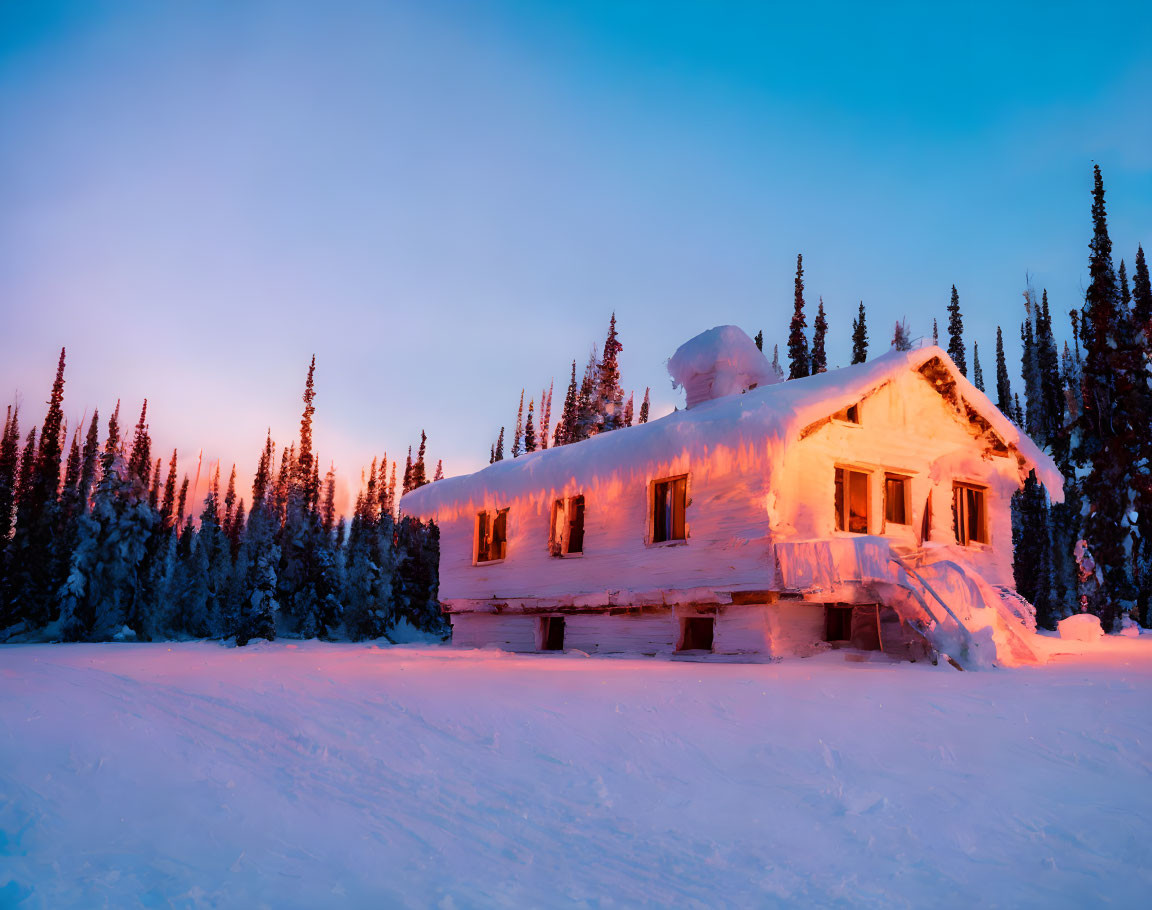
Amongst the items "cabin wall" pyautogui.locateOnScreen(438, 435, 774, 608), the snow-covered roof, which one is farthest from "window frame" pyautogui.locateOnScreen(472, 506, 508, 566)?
the snow-covered roof

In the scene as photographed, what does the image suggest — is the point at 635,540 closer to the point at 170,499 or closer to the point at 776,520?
the point at 776,520

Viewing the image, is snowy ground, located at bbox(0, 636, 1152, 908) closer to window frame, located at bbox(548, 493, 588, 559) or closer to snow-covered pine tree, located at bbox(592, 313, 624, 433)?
window frame, located at bbox(548, 493, 588, 559)

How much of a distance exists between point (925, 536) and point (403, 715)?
45.0 feet

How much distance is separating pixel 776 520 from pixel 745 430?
1.78 metres

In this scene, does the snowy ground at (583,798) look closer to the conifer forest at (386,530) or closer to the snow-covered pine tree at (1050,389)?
the conifer forest at (386,530)

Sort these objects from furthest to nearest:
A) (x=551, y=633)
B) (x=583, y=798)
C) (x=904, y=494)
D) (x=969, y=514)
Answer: (x=551, y=633) < (x=969, y=514) < (x=904, y=494) < (x=583, y=798)

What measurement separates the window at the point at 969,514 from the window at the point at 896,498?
6.21ft

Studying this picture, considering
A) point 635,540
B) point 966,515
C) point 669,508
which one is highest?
point 966,515

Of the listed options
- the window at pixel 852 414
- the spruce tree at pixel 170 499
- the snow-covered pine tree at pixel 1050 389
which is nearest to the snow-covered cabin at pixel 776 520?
the window at pixel 852 414

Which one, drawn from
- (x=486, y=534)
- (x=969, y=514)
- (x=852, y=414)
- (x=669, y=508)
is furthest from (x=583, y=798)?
(x=486, y=534)

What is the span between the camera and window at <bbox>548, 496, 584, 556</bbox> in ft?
69.8

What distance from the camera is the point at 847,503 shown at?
17.6 metres

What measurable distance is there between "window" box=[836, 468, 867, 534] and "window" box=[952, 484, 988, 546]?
2.47 m

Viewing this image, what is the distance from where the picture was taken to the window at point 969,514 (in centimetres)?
1984
